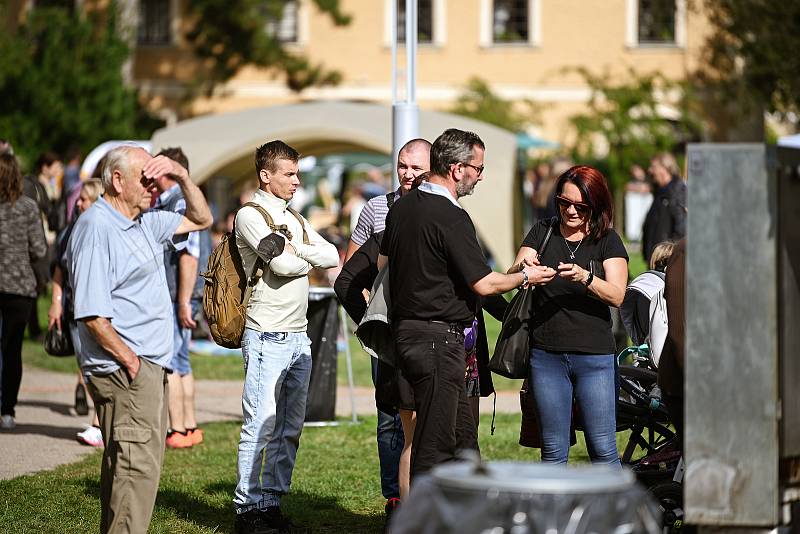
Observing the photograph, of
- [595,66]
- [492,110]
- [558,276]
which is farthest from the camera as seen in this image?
[595,66]

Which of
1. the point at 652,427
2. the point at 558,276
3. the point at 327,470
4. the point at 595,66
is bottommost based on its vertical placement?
the point at 327,470

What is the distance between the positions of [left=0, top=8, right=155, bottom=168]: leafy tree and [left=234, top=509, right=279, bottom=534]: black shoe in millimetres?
23582

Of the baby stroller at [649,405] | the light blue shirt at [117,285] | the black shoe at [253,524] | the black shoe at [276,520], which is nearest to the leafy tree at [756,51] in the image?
the baby stroller at [649,405]

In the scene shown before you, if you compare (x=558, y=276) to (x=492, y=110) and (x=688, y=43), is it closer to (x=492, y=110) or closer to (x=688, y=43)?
(x=492, y=110)

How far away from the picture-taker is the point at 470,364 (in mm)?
6594

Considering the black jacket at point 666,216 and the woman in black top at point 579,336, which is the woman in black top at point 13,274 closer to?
the woman in black top at point 579,336

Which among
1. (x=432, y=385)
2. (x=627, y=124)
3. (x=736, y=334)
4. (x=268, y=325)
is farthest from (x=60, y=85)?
(x=736, y=334)

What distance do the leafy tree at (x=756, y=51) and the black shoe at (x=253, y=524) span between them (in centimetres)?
2790

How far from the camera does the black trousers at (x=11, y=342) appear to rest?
10133 millimetres

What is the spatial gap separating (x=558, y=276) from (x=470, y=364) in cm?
72

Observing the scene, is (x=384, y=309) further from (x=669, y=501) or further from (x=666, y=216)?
(x=666, y=216)

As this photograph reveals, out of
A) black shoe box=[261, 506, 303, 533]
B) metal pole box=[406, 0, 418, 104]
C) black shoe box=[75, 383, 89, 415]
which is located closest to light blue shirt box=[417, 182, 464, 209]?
black shoe box=[261, 506, 303, 533]

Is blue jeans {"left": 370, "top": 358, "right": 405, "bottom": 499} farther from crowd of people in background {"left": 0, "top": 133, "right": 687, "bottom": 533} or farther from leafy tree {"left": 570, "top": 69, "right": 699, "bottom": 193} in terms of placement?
leafy tree {"left": 570, "top": 69, "right": 699, "bottom": 193}

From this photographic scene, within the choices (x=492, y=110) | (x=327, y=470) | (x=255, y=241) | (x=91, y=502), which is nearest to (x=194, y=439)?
(x=327, y=470)
